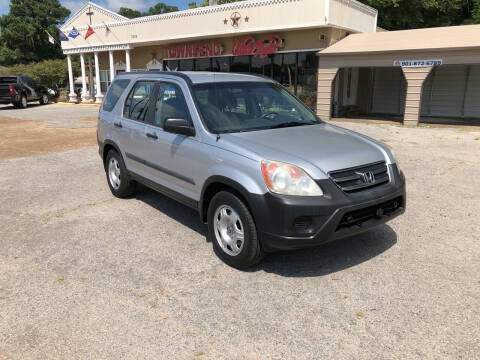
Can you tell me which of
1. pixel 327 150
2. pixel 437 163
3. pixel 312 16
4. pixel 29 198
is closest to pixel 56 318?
pixel 327 150

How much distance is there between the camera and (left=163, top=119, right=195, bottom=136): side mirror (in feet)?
13.7

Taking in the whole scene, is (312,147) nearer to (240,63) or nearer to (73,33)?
(240,63)

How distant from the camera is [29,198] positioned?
21.1ft

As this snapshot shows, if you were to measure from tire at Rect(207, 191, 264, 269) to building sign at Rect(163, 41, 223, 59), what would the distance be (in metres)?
19.2

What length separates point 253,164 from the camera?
141 inches

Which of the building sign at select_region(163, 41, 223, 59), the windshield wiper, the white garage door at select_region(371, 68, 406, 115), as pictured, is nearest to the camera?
the windshield wiper

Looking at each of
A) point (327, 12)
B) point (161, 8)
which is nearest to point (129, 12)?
point (161, 8)

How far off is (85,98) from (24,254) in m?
27.9

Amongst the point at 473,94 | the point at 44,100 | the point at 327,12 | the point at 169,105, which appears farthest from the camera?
the point at 44,100

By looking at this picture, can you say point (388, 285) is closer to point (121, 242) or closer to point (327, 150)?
point (327, 150)

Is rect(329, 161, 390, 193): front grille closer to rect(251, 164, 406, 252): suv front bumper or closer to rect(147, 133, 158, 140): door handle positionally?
rect(251, 164, 406, 252): suv front bumper

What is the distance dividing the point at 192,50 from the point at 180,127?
67.2 ft

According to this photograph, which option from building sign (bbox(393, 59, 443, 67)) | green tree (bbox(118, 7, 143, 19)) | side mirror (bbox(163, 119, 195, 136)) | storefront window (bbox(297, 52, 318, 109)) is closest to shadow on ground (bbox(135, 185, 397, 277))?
side mirror (bbox(163, 119, 195, 136))

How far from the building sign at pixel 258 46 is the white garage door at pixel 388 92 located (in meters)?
5.86
